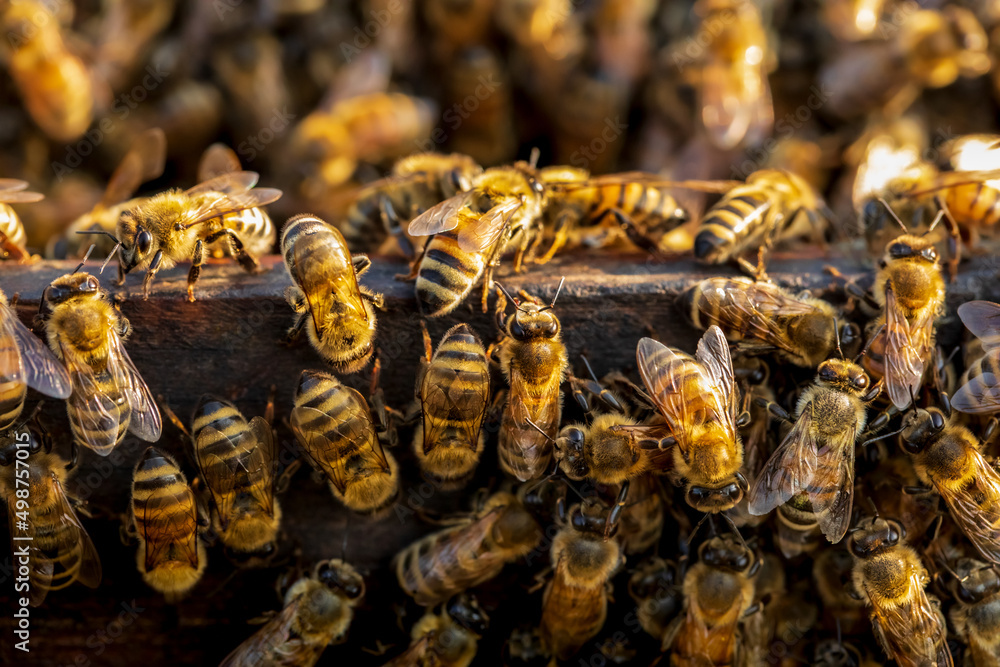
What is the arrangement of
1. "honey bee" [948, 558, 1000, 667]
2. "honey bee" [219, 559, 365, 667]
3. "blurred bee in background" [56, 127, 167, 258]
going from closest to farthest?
"honey bee" [948, 558, 1000, 667] → "honey bee" [219, 559, 365, 667] → "blurred bee in background" [56, 127, 167, 258]

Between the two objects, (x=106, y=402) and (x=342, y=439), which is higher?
(x=106, y=402)

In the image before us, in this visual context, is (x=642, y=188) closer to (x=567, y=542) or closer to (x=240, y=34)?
(x=567, y=542)

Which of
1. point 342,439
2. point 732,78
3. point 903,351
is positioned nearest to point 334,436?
point 342,439

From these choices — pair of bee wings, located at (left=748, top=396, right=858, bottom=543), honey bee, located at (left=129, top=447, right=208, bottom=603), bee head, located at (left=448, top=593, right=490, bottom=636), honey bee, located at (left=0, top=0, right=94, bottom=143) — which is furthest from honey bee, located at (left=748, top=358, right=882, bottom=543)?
honey bee, located at (left=0, top=0, right=94, bottom=143)

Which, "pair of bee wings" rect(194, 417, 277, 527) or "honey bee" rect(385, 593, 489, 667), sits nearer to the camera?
"pair of bee wings" rect(194, 417, 277, 527)

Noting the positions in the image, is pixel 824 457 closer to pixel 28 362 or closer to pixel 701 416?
pixel 701 416

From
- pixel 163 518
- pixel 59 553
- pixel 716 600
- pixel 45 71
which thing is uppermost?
pixel 45 71

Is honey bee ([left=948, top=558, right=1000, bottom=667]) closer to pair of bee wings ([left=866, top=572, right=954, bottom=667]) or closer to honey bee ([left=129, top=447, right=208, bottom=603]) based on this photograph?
pair of bee wings ([left=866, top=572, right=954, bottom=667])

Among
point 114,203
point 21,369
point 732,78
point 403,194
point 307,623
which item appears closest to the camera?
point 21,369
